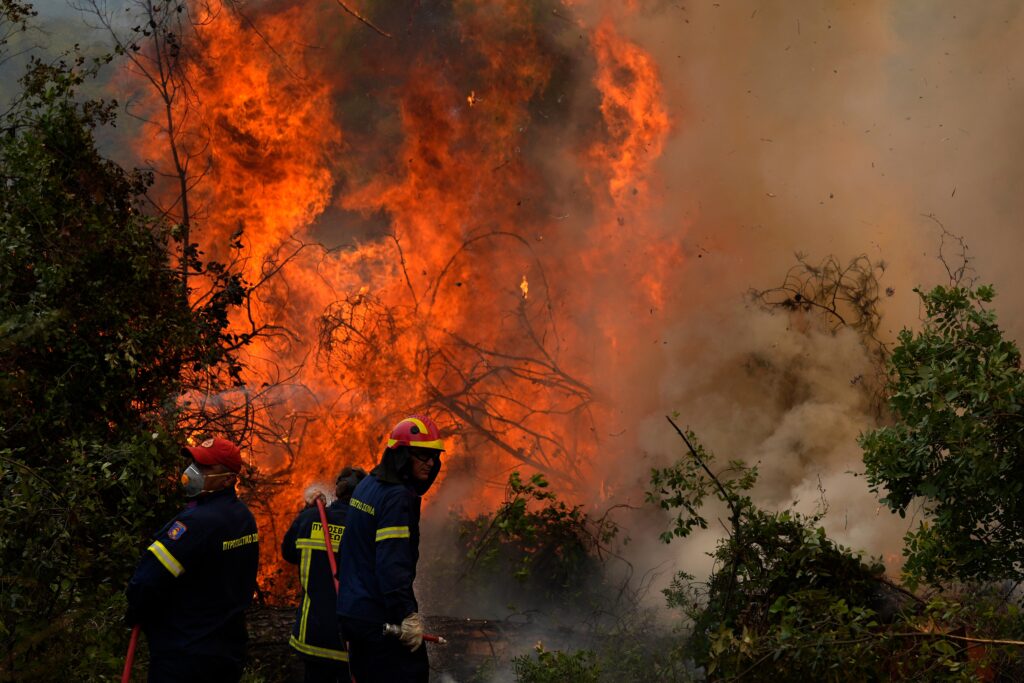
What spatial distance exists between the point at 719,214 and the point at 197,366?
693cm

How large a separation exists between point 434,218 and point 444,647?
17.8 feet

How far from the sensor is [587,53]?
12797 mm

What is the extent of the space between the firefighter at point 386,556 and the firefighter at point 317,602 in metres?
0.57

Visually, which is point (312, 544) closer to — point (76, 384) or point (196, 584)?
point (196, 584)

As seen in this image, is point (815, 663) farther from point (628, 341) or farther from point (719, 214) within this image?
point (719, 214)

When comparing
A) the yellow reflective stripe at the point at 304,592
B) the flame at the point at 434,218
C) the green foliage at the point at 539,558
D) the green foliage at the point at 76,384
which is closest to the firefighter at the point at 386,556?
the yellow reflective stripe at the point at 304,592

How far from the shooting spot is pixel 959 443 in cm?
618

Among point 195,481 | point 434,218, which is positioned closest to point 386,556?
point 195,481

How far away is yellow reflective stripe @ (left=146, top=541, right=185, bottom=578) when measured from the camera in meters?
4.64

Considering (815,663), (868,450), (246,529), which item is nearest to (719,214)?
(868,450)

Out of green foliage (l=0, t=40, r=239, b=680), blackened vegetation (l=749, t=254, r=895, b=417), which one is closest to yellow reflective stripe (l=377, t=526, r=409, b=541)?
green foliage (l=0, t=40, r=239, b=680)

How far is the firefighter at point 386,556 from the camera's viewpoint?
16.0 ft

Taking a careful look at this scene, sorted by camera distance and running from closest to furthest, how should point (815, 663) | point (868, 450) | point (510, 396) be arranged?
point (815, 663), point (868, 450), point (510, 396)

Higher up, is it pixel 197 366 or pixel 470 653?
pixel 197 366
